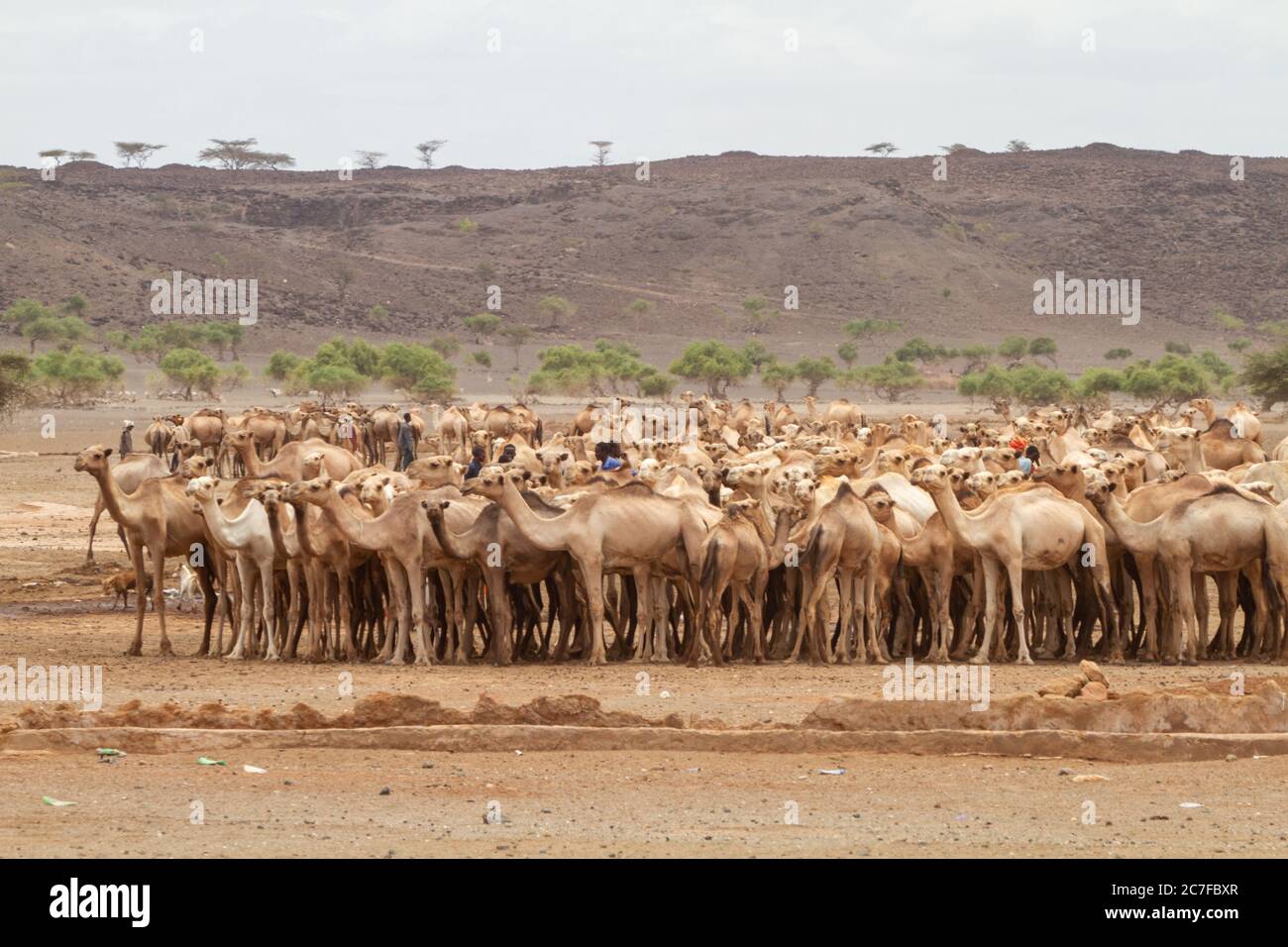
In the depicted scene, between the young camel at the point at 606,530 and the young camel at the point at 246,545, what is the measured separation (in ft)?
5.93

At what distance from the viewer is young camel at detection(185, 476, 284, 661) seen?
1580cm

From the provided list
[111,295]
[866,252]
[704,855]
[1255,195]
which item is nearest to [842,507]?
[704,855]

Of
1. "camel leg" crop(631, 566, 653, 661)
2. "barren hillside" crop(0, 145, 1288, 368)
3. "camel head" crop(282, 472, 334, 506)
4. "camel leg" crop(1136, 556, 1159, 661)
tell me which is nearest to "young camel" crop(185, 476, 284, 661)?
"camel head" crop(282, 472, 334, 506)

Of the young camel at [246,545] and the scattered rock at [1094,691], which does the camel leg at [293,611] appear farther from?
the scattered rock at [1094,691]

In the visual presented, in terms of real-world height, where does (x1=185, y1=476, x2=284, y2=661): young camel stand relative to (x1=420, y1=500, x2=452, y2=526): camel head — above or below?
below

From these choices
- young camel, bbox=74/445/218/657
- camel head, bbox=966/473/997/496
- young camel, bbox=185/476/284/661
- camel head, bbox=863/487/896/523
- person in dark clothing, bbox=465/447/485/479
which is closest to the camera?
camel head, bbox=863/487/896/523

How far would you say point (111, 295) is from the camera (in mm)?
89625

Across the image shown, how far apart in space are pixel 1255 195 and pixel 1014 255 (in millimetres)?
16027

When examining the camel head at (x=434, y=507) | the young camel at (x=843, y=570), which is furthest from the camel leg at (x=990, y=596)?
the camel head at (x=434, y=507)

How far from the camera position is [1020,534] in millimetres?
15039

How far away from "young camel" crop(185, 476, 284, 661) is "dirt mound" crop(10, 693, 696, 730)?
4.29 metres

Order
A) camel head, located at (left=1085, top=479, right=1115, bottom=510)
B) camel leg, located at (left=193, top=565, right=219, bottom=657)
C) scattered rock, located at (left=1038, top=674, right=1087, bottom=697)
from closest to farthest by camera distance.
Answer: scattered rock, located at (left=1038, top=674, right=1087, bottom=697)
camel head, located at (left=1085, top=479, right=1115, bottom=510)
camel leg, located at (left=193, top=565, right=219, bottom=657)

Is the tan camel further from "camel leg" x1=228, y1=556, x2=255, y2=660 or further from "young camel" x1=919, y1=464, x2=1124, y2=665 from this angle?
"young camel" x1=919, y1=464, x2=1124, y2=665

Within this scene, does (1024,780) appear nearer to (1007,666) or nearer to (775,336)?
(1007,666)
